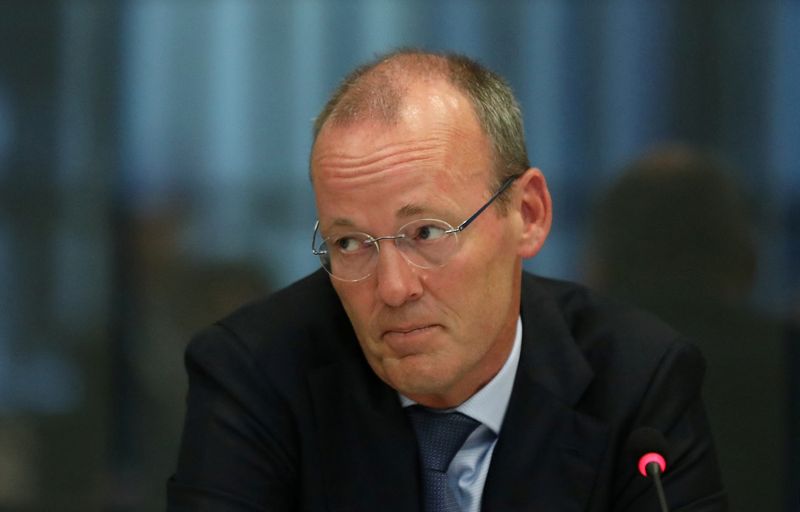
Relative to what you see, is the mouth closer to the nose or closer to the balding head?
the nose

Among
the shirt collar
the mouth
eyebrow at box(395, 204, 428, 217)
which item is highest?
eyebrow at box(395, 204, 428, 217)

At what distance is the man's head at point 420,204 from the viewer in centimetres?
208

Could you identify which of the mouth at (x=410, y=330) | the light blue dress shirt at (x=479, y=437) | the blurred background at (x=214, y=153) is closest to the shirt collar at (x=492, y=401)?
the light blue dress shirt at (x=479, y=437)

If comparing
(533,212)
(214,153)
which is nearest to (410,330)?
(533,212)

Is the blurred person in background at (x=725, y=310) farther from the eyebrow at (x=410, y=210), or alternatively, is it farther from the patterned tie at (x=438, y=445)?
the eyebrow at (x=410, y=210)

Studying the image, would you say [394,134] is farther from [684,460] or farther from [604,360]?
[684,460]

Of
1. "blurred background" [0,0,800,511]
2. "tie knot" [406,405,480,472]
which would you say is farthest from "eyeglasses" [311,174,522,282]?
"blurred background" [0,0,800,511]

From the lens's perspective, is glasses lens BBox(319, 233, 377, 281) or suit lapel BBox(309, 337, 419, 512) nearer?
glasses lens BBox(319, 233, 377, 281)

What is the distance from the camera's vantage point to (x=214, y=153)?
3.80 m

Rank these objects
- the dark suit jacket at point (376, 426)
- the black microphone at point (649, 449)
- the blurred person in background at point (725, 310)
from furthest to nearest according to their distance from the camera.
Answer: the blurred person in background at point (725, 310)
the dark suit jacket at point (376, 426)
the black microphone at point (649, 449)

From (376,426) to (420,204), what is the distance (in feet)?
1.53

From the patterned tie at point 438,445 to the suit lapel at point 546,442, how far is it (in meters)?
0.07

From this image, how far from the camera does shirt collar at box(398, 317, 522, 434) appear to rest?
2.29 meters

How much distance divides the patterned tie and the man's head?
0.07 m
